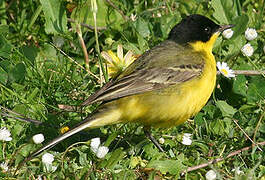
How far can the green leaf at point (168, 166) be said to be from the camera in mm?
4785

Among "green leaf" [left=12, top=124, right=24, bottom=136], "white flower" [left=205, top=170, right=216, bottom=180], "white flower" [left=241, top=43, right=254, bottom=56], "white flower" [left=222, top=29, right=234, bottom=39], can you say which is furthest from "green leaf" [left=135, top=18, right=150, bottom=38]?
"white flower" [left=205, top=170, right=216, bottom=180]

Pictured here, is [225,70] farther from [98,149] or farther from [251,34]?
[98,149]

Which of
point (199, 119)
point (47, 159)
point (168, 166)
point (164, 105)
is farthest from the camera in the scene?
point (199, 119)

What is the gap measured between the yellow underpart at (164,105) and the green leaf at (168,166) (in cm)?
49

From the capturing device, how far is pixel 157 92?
207 inches

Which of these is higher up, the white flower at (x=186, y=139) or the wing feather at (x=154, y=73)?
the wing feather at (x=154, y=73)

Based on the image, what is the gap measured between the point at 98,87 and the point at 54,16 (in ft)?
3.17

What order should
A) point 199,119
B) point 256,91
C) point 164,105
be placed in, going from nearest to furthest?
point 164,105 → point 199,119 → point 256,91

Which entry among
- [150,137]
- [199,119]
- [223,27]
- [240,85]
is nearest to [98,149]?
[150,137]

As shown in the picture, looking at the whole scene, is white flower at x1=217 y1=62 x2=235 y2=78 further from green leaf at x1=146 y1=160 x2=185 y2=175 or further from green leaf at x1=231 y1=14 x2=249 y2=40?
green leaf at x1=146 y1=160 x2=185 y2=175

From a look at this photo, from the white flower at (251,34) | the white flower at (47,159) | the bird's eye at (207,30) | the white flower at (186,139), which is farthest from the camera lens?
the white flower at (251,34)

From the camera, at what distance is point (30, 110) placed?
557cm

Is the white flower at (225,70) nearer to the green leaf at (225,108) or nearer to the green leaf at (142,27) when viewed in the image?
the green leaf at (225,108)

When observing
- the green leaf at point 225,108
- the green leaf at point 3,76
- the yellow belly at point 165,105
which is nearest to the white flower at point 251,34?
the green leaf at point 225,108
